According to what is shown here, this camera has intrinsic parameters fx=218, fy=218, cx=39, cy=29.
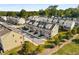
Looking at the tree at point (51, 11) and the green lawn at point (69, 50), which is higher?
the tree at point (51, 11)

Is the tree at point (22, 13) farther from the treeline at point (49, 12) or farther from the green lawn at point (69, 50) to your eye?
the green lawn at point (69, 50)

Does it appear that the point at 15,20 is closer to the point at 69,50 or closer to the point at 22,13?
the point at 22,13

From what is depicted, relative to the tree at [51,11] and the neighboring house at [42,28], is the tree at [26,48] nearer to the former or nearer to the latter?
the neighboring house at [42,28]

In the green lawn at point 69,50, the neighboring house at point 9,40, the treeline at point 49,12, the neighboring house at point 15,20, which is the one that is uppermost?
the treeline at point 49,12

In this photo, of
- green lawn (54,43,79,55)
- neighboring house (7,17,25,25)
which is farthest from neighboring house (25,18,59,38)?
green lawn (54,43,79,55)

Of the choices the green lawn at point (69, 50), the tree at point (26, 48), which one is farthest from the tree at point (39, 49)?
the green lawn at point (69, 50)

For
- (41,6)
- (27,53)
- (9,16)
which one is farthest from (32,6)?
(27,53)
